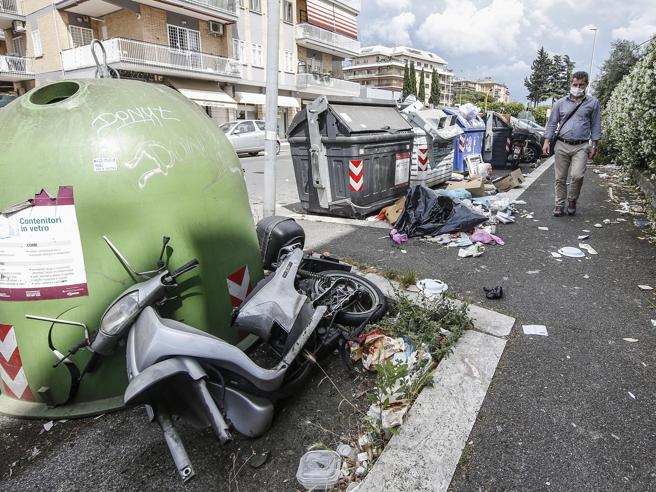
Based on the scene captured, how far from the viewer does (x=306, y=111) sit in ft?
19.4

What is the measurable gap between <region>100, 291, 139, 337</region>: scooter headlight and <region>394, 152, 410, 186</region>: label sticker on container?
212 inches

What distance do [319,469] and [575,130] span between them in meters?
5.85

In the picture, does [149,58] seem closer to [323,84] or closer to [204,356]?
[323,84]

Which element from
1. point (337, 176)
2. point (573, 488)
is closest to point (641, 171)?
point (337, 176)

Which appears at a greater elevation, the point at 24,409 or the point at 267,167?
the point at 267,167

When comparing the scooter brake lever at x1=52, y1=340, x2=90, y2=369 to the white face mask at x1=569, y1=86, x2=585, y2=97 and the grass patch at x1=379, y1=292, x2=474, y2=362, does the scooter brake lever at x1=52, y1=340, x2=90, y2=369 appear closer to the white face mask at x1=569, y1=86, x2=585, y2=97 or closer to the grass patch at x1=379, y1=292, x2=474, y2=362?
the grass patch at x1=379, y1=292, x2=474, y2=362

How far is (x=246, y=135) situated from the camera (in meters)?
17.2

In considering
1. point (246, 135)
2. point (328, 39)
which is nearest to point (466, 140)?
point (246, 135)

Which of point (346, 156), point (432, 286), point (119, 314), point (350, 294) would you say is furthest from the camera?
point (346, 156)

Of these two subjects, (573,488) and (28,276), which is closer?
(573,488)

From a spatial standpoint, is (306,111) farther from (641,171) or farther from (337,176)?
(641,171)

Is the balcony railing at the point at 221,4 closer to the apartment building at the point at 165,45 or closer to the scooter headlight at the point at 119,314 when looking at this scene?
the apartment building at the point at 165,45

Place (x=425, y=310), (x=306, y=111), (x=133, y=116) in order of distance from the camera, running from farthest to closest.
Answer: (x=306, y=111) → (x=425, y=310) → (x=133, y=116)

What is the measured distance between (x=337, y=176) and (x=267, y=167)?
1781 millimetres
